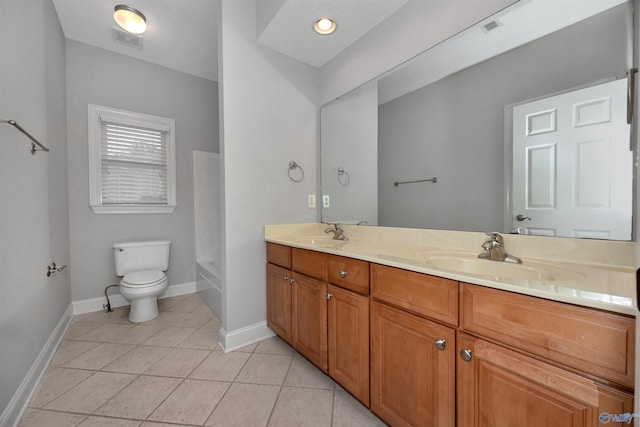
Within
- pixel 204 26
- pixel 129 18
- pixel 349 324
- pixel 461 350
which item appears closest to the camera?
pixel 461 350

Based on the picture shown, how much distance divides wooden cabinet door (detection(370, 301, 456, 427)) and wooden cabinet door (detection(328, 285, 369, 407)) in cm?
5

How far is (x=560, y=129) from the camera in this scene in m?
1.06

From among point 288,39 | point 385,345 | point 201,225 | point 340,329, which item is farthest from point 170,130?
point 385,345

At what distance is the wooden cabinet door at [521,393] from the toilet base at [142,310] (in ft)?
8.14

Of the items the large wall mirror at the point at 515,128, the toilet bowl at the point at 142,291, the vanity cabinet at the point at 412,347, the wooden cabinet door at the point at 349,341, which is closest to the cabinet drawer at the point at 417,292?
the vanity cabinet at the point at 412,347

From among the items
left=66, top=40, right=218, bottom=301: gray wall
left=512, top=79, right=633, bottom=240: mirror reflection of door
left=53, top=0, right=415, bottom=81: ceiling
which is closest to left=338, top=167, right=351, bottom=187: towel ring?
left=53, top=0, right=415, bottom=81: ceiling

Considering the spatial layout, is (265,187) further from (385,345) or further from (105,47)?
(105,47)

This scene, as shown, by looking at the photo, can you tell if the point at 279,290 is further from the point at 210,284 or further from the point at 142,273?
the point at 142,273

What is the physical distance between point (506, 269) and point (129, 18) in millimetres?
3035

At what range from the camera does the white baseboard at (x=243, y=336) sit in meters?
1.80

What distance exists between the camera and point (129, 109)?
258cm

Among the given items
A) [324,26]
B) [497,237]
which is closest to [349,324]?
[497,237]

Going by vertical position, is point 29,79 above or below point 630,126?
above

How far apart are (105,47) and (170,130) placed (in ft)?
2.96
